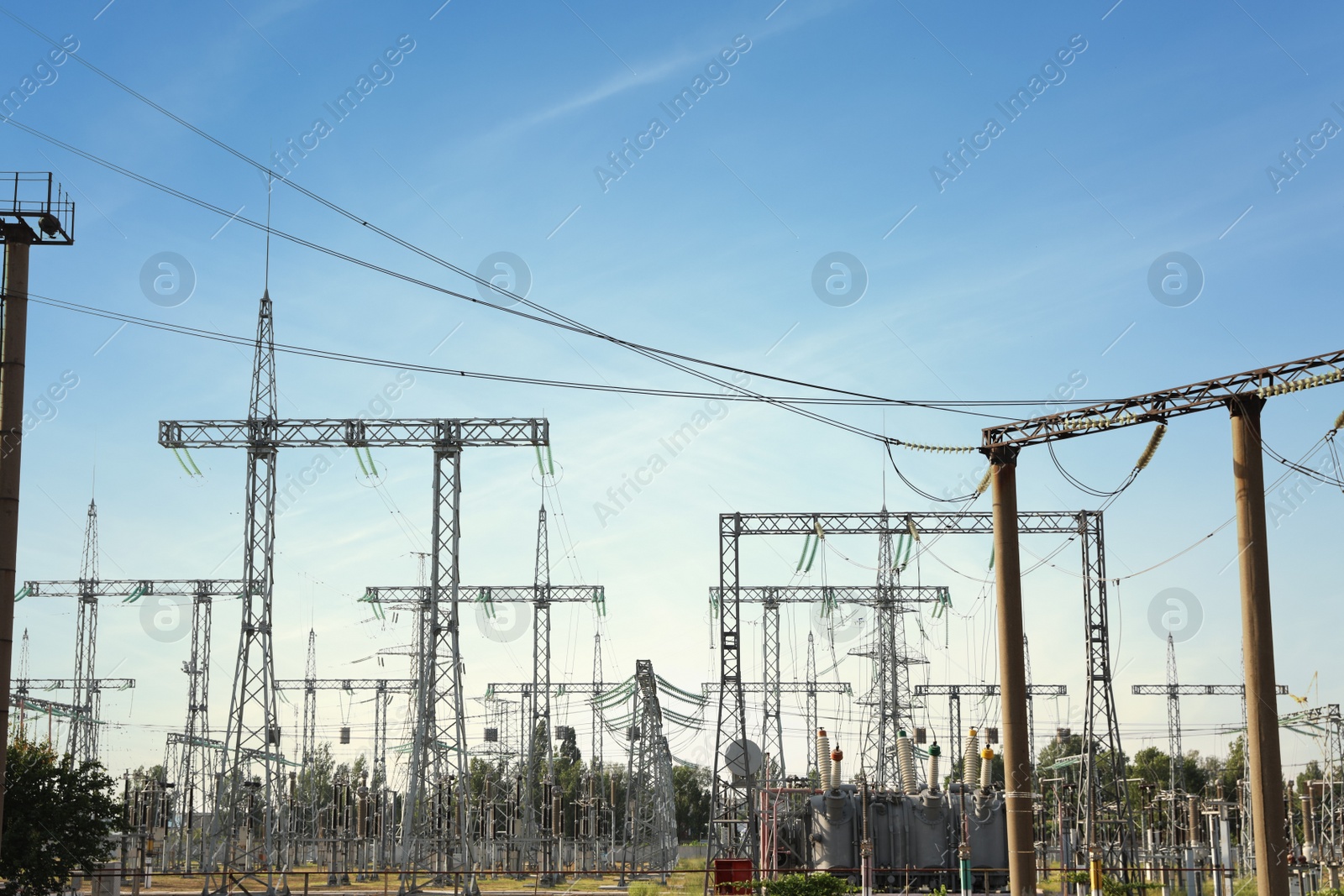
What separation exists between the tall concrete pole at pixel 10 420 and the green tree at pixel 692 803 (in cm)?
10175

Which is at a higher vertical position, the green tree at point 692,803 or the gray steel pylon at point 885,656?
the gray steel pylon at point 885,656

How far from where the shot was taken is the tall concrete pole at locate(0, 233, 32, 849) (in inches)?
743

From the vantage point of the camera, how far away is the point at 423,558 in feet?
199

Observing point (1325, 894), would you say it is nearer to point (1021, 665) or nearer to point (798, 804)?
point (1021, 665)

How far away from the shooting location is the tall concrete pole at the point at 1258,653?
18.3 meters

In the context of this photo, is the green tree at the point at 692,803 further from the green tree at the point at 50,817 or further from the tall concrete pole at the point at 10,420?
the tall concrete pole at the point at 10,420

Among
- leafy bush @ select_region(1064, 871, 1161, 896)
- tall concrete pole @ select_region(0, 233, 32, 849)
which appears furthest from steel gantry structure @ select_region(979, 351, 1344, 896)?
tall concrete pole @ select_region(0, 233, 32, 849)

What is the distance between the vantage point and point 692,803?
125562mm

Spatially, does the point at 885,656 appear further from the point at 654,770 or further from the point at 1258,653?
the point at 1258,653

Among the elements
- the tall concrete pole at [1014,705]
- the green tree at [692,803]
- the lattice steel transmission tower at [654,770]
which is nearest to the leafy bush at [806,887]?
the tall concrete pole at [1014,705]

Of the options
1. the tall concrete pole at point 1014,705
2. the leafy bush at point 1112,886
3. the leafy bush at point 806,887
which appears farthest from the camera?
the leafy bush at point 1112,886

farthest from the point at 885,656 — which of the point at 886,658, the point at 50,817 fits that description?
the point at 50,817

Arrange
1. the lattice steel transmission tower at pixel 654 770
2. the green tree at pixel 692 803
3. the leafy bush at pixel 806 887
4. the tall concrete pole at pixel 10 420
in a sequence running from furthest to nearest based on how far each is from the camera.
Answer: the green tree at pixel 692 803
the lattice steel transmission tower at pixel 654 770
the leafy bush at pixel 806 887
the tall concrete pole at pixel 10 420

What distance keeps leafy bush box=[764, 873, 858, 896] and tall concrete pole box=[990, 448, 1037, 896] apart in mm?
4544
